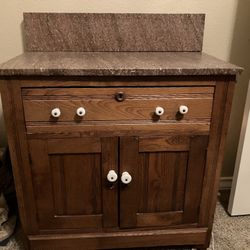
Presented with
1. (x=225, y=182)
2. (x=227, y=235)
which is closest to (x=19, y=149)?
(x=227, y=235)

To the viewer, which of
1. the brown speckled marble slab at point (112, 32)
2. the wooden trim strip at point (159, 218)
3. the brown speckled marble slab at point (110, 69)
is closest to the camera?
the brown speckled marble slab at point (110, 69)

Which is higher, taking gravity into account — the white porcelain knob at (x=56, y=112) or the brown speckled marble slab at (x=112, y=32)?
the brown speckled marble slab at (x=112, y=32)

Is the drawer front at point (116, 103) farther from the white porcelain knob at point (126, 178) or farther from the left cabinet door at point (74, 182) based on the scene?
the white porcelain knob at point (126, 178)

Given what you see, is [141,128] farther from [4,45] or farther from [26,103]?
[4,45]

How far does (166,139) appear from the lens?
2.94 ft

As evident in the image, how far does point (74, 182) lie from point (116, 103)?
32 cm

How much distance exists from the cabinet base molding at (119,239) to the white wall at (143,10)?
0.81 metres

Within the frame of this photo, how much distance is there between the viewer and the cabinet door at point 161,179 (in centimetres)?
90

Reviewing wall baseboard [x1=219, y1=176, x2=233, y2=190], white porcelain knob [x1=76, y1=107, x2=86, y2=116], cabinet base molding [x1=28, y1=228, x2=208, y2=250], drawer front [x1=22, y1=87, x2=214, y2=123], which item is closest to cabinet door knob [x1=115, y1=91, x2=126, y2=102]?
drawer front [x1=22, y1=87, x2=214, y2=123]

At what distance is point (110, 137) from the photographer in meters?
0.88

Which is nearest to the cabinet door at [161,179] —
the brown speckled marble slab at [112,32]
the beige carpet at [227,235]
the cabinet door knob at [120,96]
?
the cabinet door knob at [120,96]

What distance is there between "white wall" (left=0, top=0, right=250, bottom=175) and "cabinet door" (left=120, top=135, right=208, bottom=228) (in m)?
0.60

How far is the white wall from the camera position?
1.15m

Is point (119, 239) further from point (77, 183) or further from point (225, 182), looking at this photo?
point (225, 182)
